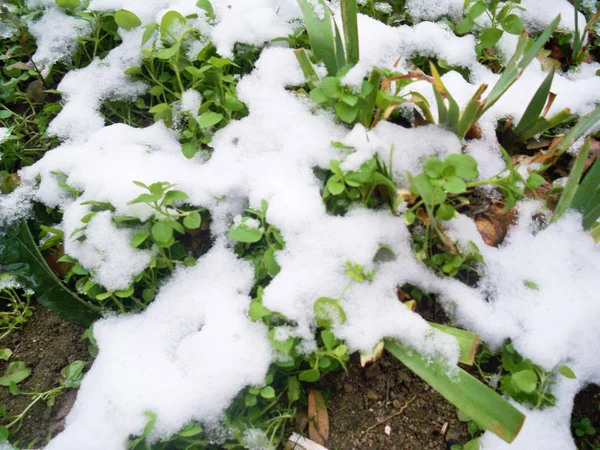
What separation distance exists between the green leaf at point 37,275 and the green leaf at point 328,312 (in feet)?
1.98

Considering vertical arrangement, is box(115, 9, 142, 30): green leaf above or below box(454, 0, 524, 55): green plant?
below

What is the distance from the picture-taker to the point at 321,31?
1.25 metres

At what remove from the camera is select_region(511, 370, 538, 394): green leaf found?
98 centimetres

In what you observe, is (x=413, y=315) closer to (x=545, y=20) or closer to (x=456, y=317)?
(x=456, y=317)

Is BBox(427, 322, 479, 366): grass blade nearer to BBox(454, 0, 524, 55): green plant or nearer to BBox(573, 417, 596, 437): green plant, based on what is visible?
BBox(573, 417, 596, 437): green plant

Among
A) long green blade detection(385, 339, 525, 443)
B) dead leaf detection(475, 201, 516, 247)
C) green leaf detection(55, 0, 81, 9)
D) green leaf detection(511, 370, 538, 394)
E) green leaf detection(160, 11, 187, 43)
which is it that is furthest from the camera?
green leaf detection(55, 0, 81, 9)

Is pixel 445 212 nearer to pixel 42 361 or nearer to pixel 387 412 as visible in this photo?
pixel 387 412

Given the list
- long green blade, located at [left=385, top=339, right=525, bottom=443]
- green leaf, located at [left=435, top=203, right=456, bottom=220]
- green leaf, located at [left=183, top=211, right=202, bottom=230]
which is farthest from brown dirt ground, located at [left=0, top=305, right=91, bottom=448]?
green leaf, located at [left=435, top=203, right=456, bottom=220]

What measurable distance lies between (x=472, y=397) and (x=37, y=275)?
113 cm

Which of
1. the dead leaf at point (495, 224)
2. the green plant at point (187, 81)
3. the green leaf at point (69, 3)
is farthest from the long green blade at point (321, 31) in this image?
the green leaf at point (69, 3)

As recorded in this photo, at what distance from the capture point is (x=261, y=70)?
1.38 metres

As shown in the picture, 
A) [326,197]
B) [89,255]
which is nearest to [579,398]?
[326,197]

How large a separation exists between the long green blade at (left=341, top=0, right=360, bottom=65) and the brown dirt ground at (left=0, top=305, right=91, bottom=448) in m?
1.04

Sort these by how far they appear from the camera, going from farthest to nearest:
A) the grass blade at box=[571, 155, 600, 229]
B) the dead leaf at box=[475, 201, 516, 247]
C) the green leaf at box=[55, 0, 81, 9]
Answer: the green leaf at box=[55, 0, 81, 9] < the dead leaf at box=[475, 201, 516, 247] < the grass blade at box=[571, 155, 600, 229]
